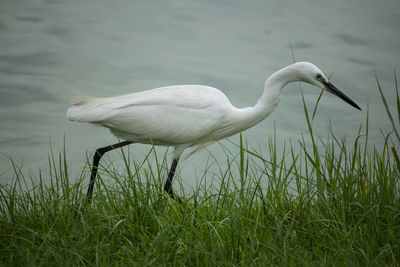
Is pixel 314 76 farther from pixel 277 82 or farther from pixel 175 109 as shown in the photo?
pixel 175 109

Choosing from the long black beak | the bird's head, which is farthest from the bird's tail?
the long black beak

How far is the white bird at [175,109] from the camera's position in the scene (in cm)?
412

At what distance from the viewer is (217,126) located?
4395 mm

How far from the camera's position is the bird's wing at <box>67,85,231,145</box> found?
412 cm

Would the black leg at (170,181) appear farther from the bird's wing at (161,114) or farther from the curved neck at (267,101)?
the curved neck at (267,101)

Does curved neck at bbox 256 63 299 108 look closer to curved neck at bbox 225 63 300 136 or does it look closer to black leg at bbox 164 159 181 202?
curved neck at bbox 225 63 300 136

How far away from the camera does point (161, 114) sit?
13.6 ft

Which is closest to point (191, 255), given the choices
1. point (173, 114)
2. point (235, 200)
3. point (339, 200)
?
point (235, 200)

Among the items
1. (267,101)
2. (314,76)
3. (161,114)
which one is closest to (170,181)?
(161,114)

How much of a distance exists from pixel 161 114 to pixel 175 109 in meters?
0.14

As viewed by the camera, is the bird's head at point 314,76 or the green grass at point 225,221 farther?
the bird's head at point 314,76

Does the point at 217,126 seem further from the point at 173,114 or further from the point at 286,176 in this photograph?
the point at 286,176

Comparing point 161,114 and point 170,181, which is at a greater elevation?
point 161,114

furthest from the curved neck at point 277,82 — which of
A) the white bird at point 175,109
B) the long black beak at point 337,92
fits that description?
the long black beak at point 337,92
